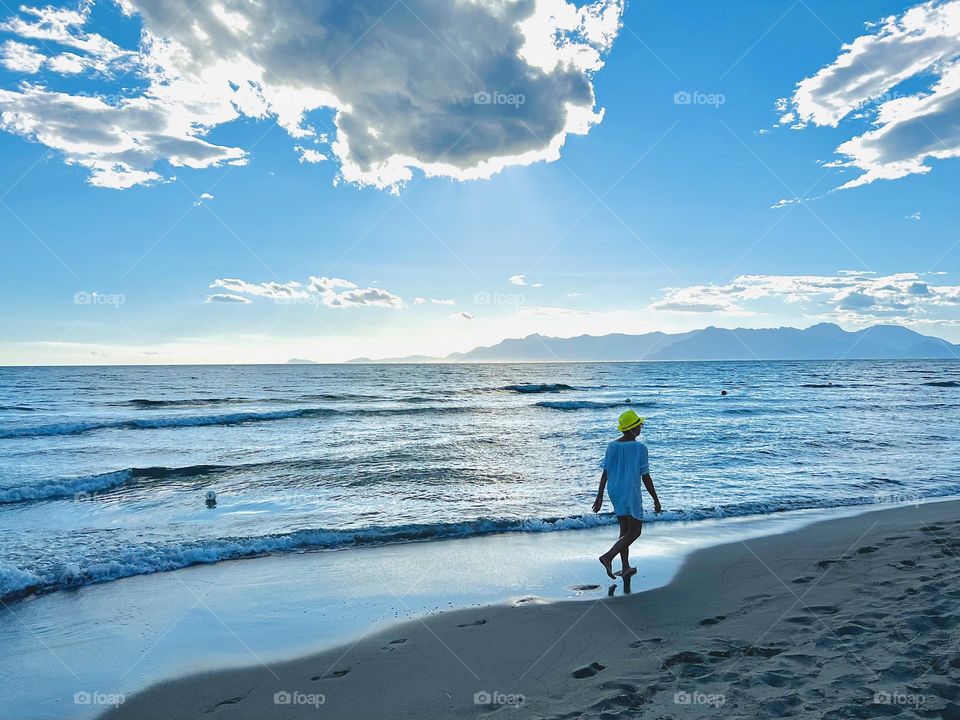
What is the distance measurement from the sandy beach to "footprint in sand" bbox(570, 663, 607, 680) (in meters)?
0.02

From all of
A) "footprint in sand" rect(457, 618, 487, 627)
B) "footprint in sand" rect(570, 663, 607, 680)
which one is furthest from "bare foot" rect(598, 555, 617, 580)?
"footprint in sand" rect(570, 663, 607, 680)

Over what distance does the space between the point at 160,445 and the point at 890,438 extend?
30.6 m

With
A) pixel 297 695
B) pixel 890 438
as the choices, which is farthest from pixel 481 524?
pixel 890 438

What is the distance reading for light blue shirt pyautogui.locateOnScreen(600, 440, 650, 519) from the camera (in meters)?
7.26

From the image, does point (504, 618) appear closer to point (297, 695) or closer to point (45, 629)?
point (297, 695)

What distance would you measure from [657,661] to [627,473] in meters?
2.68

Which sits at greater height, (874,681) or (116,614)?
(874,681)

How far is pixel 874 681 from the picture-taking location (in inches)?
163

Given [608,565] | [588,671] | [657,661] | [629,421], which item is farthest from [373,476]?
[657,661]

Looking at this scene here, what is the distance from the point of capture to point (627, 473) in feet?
24.0

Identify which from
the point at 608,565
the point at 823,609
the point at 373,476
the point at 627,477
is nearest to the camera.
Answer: the point at 823,609

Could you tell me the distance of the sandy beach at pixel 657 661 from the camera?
412 centimetres

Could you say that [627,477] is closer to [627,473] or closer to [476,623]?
[627,473]

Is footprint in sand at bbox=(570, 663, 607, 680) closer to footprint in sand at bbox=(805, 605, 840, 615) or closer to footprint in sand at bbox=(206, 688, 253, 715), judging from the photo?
footprint in sand at bbox=(805, 605, 840, 615)
